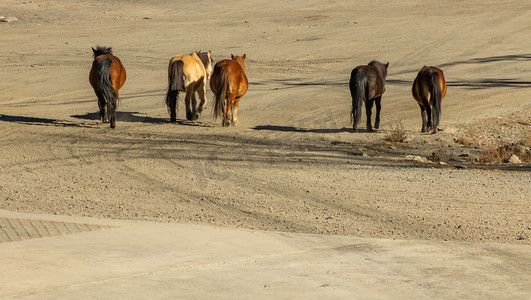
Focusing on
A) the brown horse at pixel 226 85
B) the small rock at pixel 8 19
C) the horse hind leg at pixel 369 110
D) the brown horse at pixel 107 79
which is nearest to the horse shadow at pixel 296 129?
the horse hind leg at pixel 369 110

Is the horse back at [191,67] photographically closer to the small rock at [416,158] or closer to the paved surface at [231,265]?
the small rock at [416,158]

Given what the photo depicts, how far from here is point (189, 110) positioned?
16953mm

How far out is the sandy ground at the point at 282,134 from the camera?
9609 millimetres

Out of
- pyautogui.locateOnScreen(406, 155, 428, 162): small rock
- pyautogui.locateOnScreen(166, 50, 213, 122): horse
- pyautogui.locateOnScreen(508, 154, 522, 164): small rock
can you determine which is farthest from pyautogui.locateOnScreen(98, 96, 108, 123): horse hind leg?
pyautogui.locateOnScreen(508, 154, 522, 164): small rock

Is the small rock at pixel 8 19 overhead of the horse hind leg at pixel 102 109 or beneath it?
overhead

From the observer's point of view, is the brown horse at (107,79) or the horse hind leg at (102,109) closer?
the brown horse at (107,79)

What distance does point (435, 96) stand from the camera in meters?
15.3

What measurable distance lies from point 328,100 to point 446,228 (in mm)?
11702

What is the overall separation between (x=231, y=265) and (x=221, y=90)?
839 cm

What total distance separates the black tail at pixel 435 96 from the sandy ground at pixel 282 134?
0.38 meters

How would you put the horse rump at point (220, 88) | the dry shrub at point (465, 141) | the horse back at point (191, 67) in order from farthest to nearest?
the horse back at point (191, 67), the horse rump at point (220, 88), the dry shrub at point (465, 141)

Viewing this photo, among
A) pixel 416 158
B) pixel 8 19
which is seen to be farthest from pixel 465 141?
pixel 8 19

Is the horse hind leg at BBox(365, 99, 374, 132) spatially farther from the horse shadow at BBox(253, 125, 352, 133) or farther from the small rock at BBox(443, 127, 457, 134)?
the small rock at BBox(443, 127, 457, 134)

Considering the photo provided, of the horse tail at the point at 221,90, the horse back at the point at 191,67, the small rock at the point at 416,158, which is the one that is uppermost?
the horse back at the point at 191,67
